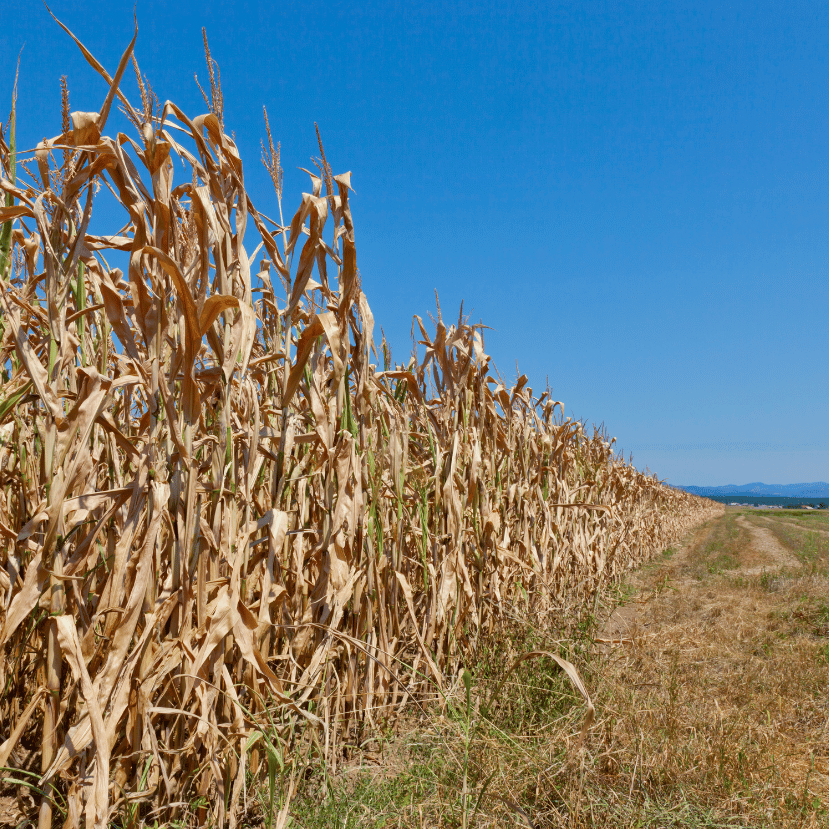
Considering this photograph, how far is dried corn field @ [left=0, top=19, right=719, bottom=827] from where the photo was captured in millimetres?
1673

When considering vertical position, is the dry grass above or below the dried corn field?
below

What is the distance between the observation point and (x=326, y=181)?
88.2 inches

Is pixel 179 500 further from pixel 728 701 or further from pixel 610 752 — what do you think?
pixel 728 701

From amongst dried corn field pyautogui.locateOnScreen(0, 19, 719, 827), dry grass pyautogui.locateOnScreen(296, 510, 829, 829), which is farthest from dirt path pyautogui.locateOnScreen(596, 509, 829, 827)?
dried corn field pyautogui.locateOnScreen(0, 19, 719, 827)

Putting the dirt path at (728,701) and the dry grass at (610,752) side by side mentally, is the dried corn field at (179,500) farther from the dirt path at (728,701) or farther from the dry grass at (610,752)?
the dirt path at (728,701)

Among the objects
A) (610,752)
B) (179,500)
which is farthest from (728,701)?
(179,500)

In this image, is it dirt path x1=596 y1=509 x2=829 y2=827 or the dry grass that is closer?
the dry grass

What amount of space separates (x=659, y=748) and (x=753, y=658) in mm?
2520

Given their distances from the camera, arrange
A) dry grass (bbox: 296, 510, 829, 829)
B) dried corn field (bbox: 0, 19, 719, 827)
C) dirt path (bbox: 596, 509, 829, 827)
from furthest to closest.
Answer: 1. dirt path (bbox: 596, 509, 829, 827)
2. dry grass (bbox: 296, 510, 829, 829)
3. dried corn field (bbox: 0, 19, 719, 827)

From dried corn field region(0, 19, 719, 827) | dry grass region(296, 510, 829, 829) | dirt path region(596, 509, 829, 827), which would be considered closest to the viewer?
dried corn field region(0, 19, 719, 827)

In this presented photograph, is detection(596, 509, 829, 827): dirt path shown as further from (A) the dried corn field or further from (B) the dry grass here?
(A) the dried corn field

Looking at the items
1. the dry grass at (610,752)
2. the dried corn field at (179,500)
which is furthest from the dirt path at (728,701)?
the dried corn field at (179,500)

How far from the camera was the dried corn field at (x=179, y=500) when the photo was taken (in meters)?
1.67

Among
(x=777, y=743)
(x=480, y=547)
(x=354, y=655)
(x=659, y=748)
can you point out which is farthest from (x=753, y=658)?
(x=354, y=655)
